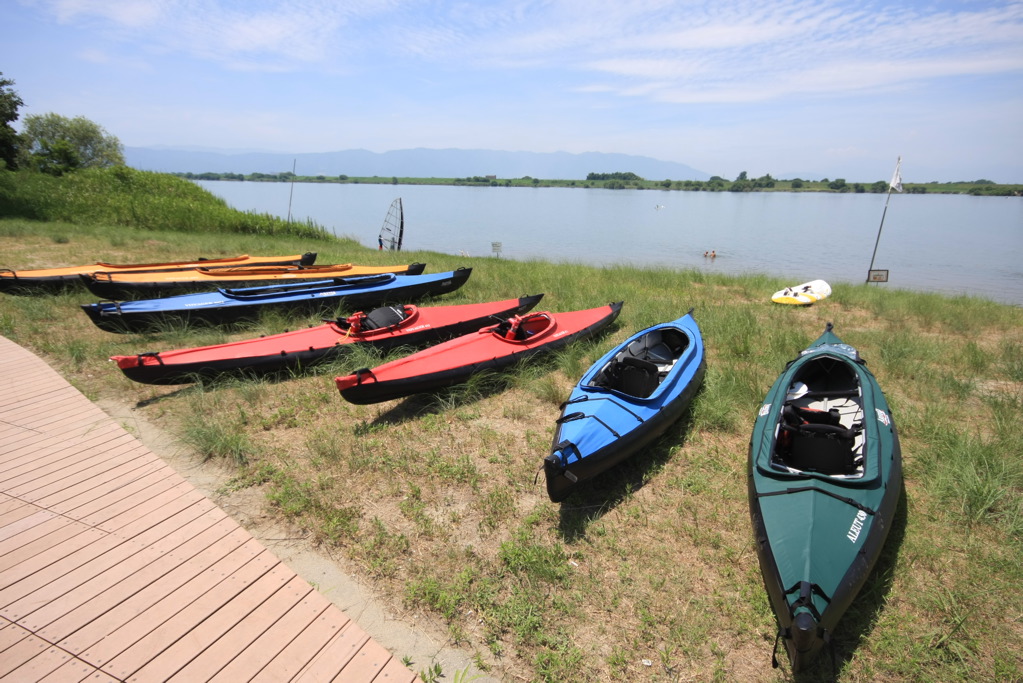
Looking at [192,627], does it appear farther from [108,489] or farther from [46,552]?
[108,489]

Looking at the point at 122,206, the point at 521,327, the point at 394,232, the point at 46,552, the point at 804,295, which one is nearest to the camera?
the point at 46,552

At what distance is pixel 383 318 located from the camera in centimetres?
705

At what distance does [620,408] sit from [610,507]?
88 centimetres

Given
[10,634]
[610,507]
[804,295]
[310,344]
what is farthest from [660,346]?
[10,634]

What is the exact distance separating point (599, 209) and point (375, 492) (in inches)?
2115

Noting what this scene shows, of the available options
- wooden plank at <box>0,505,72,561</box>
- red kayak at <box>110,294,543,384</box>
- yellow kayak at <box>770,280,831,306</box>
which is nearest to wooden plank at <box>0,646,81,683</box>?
wooden plank at <box>0,505,72,561</box>

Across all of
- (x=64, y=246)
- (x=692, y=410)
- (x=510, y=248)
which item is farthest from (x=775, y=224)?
(x=64, y=246)

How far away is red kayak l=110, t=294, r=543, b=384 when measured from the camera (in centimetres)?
566

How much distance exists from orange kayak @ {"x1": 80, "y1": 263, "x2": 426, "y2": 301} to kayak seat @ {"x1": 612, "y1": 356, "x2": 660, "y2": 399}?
6553 millimetres

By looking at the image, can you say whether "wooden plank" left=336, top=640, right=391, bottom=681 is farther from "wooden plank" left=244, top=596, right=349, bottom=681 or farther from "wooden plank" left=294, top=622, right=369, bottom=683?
"wooden plank" left=244, top=596, right=349, bottom=681

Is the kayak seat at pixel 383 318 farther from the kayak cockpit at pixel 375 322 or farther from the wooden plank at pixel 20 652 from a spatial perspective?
the wooden plank at pixel 20 652

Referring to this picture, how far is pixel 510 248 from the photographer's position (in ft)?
89.8

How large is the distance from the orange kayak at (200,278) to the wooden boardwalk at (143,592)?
5.11m

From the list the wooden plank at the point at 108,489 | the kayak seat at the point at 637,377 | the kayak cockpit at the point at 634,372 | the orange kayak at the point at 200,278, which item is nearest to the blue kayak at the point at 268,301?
the orange kayak at the point at 200,278
